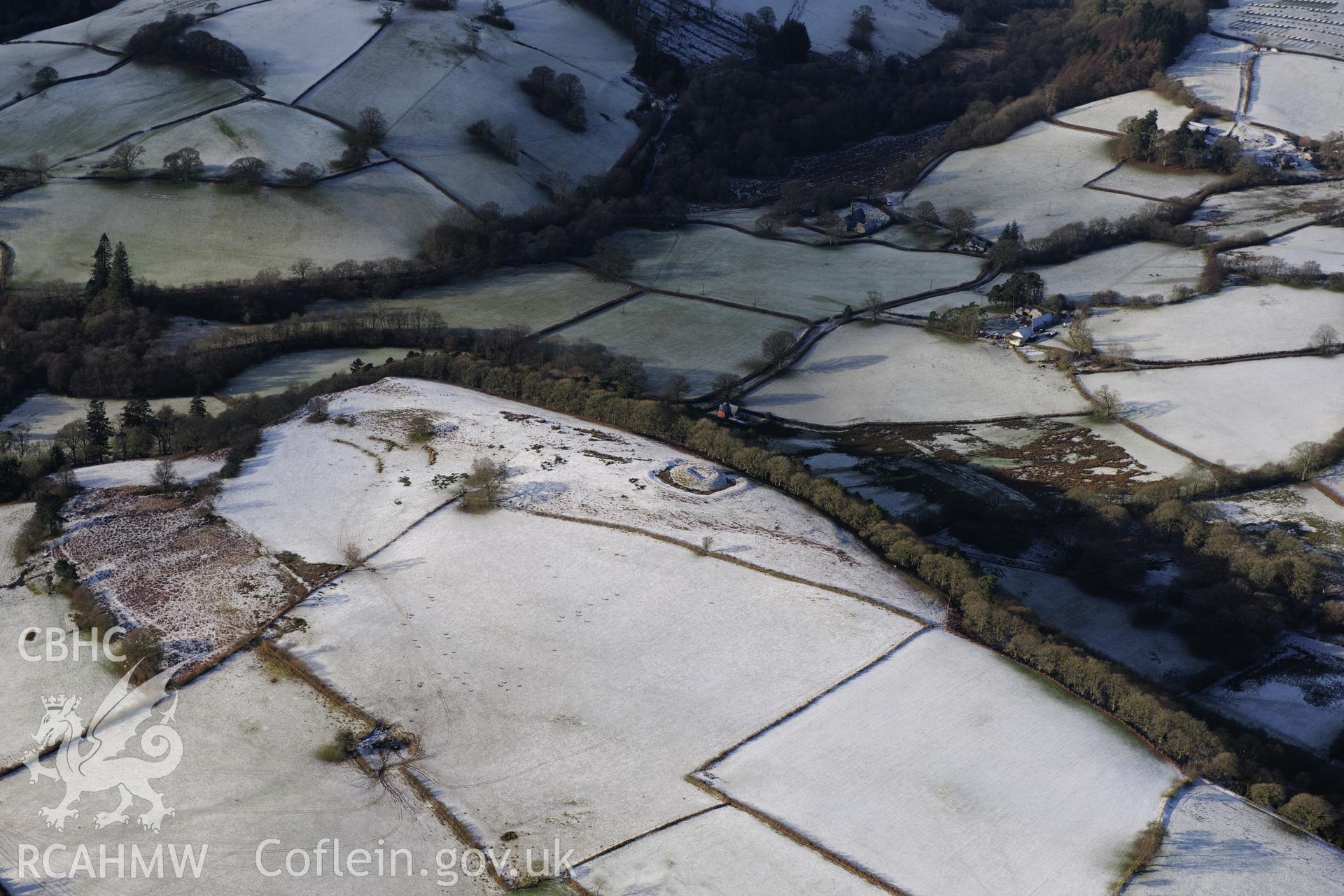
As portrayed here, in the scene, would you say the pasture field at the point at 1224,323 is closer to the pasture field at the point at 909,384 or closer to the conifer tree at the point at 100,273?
the pasture field at the point at 909,384

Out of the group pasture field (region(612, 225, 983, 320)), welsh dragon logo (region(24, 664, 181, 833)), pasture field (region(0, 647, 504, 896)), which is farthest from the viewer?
pasture field (region(612, 225, 983, 320))

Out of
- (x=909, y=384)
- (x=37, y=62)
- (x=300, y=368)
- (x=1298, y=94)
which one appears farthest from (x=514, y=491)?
(x=1298, y=94)

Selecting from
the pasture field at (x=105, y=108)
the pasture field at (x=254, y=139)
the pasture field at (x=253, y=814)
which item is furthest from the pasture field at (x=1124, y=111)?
the pasture field at (x=253, y=814)

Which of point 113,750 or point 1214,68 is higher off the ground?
point 1214,68

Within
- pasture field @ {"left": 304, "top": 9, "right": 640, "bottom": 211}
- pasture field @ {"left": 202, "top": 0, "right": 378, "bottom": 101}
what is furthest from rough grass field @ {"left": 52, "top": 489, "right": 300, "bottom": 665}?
pasture field @ {"left": 202, "top": 0, "right": 378, "bottom": 101}

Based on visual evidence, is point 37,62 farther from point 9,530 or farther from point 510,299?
point 9,530

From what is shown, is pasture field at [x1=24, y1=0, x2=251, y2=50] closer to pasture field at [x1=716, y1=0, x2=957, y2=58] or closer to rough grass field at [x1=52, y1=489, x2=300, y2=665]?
pasture field at [x1=716, y1=0, x2=957, y2=58]
